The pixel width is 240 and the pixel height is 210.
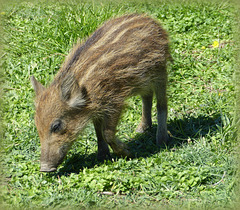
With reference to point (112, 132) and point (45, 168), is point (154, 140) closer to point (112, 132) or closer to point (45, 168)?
point (112, 132)

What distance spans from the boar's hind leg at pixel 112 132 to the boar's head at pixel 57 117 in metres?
0.43

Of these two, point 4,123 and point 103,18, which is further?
point 103,18

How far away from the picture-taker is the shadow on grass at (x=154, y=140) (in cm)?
569

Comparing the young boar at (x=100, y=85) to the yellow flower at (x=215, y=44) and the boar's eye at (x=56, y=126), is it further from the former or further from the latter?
the yellow flower at (x=215, y=44)

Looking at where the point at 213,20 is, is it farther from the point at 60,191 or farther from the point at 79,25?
the point at 60,191

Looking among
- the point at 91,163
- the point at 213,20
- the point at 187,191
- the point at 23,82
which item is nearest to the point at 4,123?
the point at 23,82

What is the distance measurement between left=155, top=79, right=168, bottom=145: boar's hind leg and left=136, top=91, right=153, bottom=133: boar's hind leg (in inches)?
12.0

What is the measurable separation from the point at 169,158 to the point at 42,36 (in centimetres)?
383

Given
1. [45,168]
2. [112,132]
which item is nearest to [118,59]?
[112,132]

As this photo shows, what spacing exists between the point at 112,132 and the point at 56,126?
2.52ft

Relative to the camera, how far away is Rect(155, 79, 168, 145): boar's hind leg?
6.14m

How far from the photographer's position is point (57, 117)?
525 cm

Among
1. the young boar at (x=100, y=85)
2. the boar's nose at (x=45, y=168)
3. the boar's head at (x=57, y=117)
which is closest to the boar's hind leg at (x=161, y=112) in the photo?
the young boar at (x=100, y=85)

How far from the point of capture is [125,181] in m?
4.85
